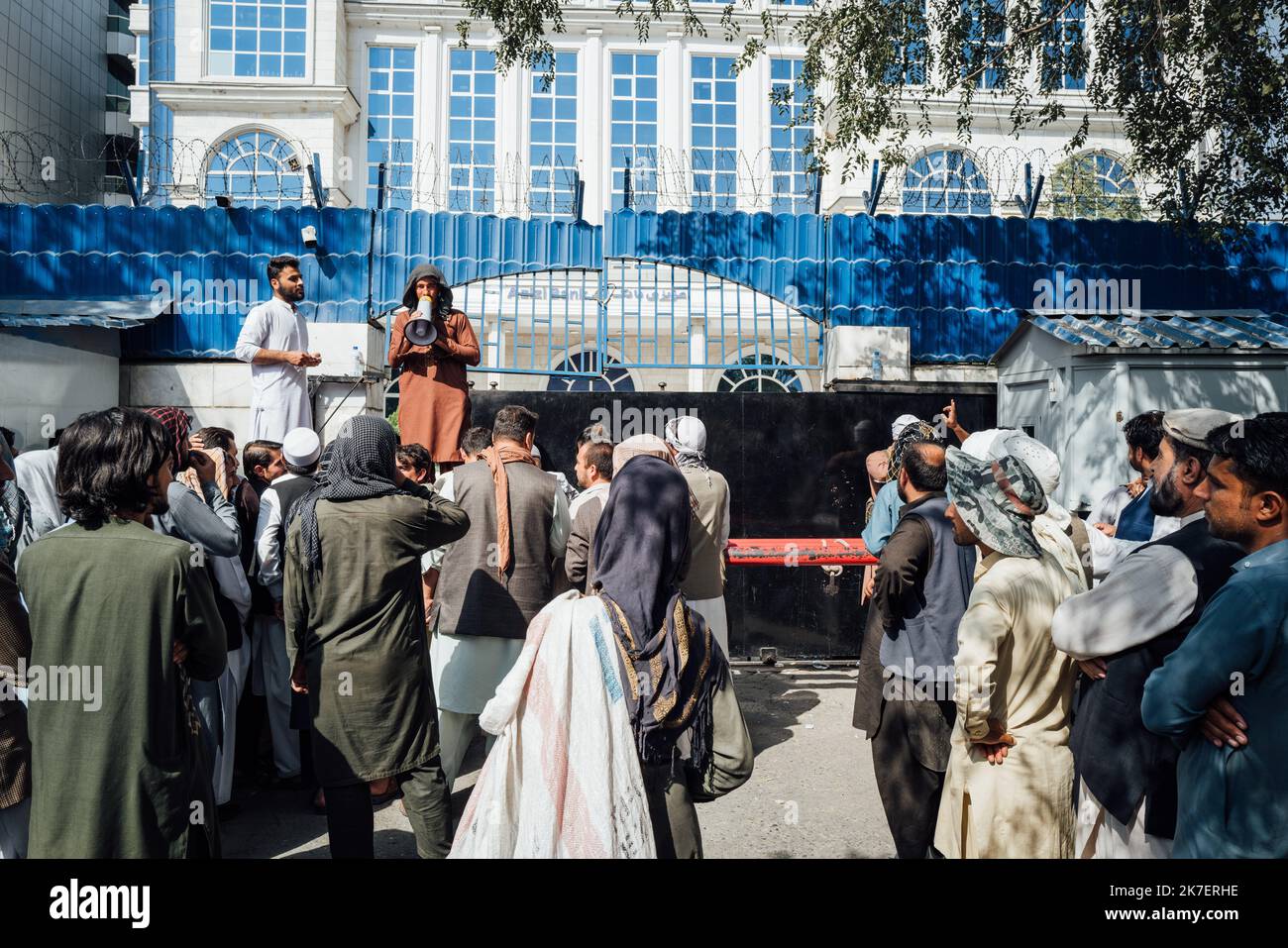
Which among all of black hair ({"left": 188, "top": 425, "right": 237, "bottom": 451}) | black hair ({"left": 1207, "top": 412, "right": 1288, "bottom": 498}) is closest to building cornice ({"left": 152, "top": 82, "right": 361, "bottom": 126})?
black hair ({"left": 188, "top": 425, "right": 237, "bottom": 451})

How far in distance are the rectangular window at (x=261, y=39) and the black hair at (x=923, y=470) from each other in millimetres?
20487

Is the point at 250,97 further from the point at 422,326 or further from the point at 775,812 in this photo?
the point at 775,812

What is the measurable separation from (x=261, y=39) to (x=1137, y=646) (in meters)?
22.9

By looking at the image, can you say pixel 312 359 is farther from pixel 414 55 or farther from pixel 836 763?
pixel 414 55

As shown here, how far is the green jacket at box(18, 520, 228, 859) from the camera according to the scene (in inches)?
104

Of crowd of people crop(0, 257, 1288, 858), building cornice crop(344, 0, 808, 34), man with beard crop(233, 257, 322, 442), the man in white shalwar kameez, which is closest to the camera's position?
crowd of people crop(0, 257, 1288, 858)

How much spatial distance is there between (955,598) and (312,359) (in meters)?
4.49

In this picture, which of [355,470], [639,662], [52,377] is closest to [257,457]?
[355,470]

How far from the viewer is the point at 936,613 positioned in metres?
3.88

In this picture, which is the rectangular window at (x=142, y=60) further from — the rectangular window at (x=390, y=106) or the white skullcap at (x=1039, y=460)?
the white skullcap at (x=1039, y=460)

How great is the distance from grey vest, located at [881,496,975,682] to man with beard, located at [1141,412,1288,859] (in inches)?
55.9

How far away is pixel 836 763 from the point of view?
5.71m

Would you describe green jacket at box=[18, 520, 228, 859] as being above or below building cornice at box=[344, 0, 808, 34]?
below

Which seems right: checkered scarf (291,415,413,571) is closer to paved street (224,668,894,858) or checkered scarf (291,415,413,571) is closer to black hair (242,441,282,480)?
paved street (224,668,894,858)
